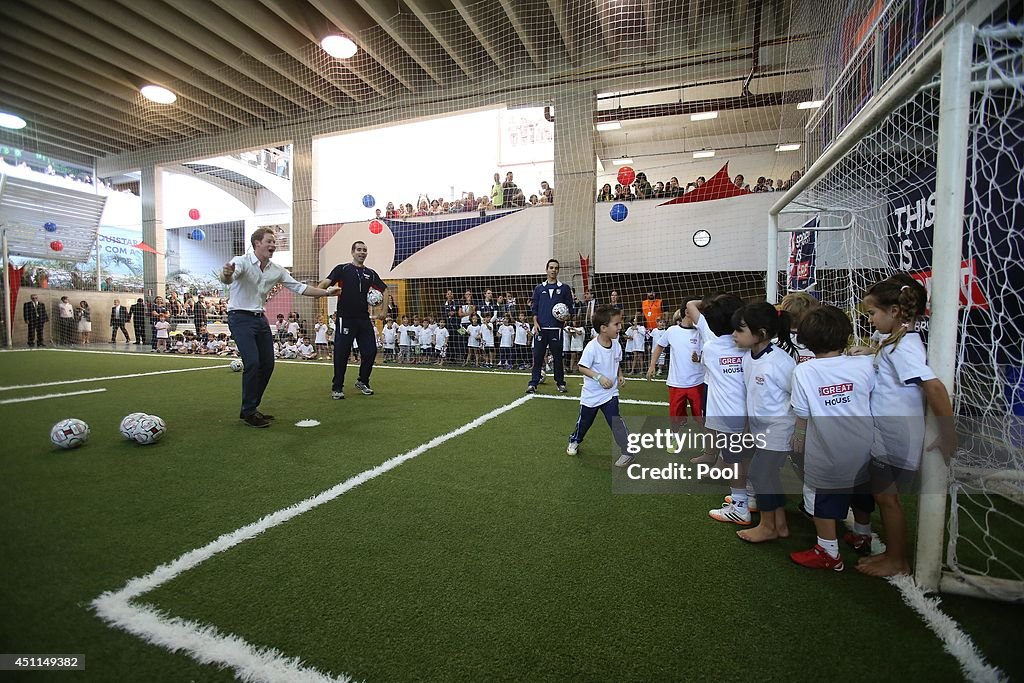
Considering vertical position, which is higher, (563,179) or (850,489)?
(563,179)

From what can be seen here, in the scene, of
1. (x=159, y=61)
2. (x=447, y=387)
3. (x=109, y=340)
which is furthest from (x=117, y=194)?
(x=447, y=387)

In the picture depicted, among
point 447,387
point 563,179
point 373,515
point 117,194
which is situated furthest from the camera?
point 117,194

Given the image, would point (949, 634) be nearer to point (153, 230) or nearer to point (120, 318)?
point (120, 318)

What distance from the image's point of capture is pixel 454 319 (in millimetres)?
12453

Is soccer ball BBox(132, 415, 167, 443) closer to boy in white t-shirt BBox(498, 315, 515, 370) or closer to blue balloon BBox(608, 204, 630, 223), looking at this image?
boy in white t-shirt BBox(498, 315, 515, 370)

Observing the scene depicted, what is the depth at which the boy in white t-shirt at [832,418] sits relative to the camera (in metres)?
2.19

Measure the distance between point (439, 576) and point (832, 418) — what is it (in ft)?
6.42

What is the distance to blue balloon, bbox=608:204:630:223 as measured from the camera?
11.1 meters

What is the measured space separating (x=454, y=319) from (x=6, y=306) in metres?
15.0

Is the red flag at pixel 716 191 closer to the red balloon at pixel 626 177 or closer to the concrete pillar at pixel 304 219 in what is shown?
the red balloon at pixel 626 177

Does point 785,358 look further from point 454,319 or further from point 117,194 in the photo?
point 117,194

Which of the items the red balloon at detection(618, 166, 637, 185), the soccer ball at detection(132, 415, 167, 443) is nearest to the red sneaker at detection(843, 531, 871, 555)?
the soccer ball at detection(132, 415, 167, 443)

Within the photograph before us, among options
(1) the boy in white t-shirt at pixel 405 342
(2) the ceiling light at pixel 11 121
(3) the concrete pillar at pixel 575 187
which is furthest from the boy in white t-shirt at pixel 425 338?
(2) the ceiling light at pixel 11 121

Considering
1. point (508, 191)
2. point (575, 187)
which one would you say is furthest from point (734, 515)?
point (508, 191)
